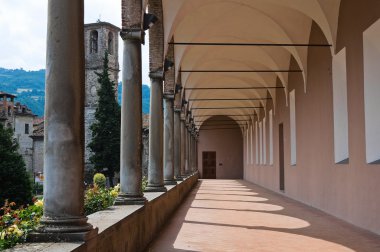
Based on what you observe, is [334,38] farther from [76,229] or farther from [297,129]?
[76,229]

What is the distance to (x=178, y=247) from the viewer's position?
263 inches

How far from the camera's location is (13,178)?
21.3 meters

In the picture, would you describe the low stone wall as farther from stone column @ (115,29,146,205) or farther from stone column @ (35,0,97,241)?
stone column @ (115,29,146,205)

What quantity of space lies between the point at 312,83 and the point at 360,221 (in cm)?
482

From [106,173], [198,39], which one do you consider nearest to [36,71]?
[106,173]

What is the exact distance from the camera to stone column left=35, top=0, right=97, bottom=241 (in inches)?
145

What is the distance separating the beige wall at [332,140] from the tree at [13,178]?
11.5 m

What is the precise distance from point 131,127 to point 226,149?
107 ft

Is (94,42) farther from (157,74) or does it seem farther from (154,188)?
(154,188)

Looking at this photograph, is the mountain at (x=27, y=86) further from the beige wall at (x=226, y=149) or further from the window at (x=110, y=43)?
the beige wall at (x=226, y=149)

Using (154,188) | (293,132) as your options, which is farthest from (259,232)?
(293,132)

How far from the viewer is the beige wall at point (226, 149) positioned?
129 ft

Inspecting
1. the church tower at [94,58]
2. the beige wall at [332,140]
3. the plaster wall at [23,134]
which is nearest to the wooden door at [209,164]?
the church tower at [94,58]

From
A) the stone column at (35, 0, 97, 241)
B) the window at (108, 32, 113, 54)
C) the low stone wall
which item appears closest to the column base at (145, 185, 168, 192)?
the low stone wall
